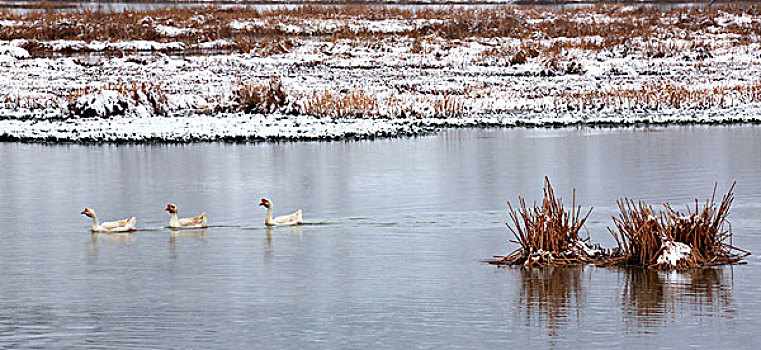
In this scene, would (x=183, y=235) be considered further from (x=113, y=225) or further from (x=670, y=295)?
(x=670, y=295)

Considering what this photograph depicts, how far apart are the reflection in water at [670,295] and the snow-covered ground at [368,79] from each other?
15.5 metres

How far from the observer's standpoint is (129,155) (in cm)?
2358

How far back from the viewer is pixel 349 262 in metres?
12.0

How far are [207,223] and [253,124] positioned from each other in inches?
545

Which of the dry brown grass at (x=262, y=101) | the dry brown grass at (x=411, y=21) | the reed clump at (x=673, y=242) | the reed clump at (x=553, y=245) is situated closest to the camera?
the reed clump at (x=673, y=242)

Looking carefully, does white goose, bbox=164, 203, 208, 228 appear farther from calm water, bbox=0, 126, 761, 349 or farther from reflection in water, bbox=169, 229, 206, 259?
calm water, bbox=0, 126, 761, 349

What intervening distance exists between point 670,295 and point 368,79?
28538mm

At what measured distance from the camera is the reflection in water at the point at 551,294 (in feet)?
31.4

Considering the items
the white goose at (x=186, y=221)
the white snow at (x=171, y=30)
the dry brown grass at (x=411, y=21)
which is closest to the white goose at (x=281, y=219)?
the white goose at (x=186, y=221)

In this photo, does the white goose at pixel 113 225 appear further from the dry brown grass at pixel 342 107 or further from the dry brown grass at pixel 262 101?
the dry brown grass at pixel 262 101

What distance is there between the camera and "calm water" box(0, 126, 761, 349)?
30.2 feet

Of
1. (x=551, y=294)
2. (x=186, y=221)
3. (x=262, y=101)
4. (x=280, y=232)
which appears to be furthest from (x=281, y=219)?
(x=262, y=101)

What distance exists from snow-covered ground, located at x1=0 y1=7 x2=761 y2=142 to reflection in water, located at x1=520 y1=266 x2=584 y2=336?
1514 cm

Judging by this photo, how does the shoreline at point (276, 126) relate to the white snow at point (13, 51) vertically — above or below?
below
